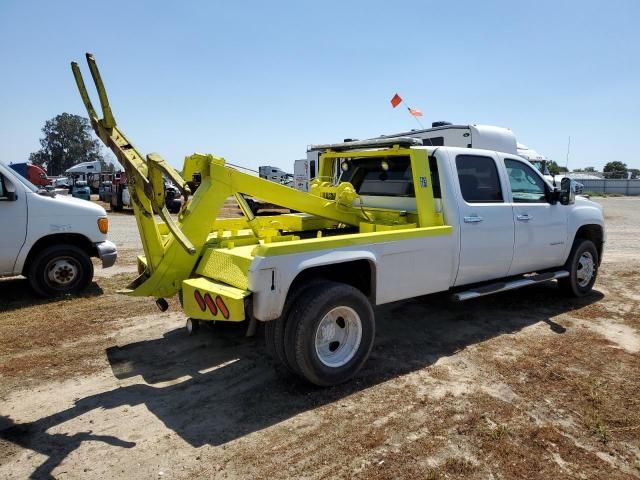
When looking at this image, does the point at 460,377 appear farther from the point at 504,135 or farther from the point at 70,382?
the point at 504,135

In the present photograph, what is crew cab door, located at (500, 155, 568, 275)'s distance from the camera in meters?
5.55

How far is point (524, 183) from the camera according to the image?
582cm

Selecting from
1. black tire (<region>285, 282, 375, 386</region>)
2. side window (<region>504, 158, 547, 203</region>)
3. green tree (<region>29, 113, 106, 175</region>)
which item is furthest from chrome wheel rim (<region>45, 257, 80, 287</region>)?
green tree (<region>29, 113, 106, 175</region>)

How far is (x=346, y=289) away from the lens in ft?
12.8

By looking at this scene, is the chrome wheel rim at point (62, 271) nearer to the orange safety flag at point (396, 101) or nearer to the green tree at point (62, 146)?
the orange safety flag at point (396, 101)

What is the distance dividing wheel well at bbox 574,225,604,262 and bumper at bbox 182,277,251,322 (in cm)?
530

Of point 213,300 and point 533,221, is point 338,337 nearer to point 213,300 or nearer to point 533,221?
point 213,300

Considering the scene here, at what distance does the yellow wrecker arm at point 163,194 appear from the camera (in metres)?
4.19

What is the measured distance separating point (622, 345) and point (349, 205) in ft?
10.5

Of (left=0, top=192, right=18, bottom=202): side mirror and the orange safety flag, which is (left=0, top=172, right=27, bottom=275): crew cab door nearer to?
(left=0, top=192, right=18, bottom=202): side mirror

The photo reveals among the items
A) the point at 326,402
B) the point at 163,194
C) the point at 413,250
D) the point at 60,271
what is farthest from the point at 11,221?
the point at 413,250

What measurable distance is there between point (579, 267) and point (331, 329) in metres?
4.42

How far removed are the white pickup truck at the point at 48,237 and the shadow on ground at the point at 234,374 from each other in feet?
8.34

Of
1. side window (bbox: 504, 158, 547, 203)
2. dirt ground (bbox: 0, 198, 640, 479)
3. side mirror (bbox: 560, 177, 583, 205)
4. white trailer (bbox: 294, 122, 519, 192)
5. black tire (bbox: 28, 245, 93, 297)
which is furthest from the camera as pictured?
white trailer (bbox: 294, 122, 519, 192)
